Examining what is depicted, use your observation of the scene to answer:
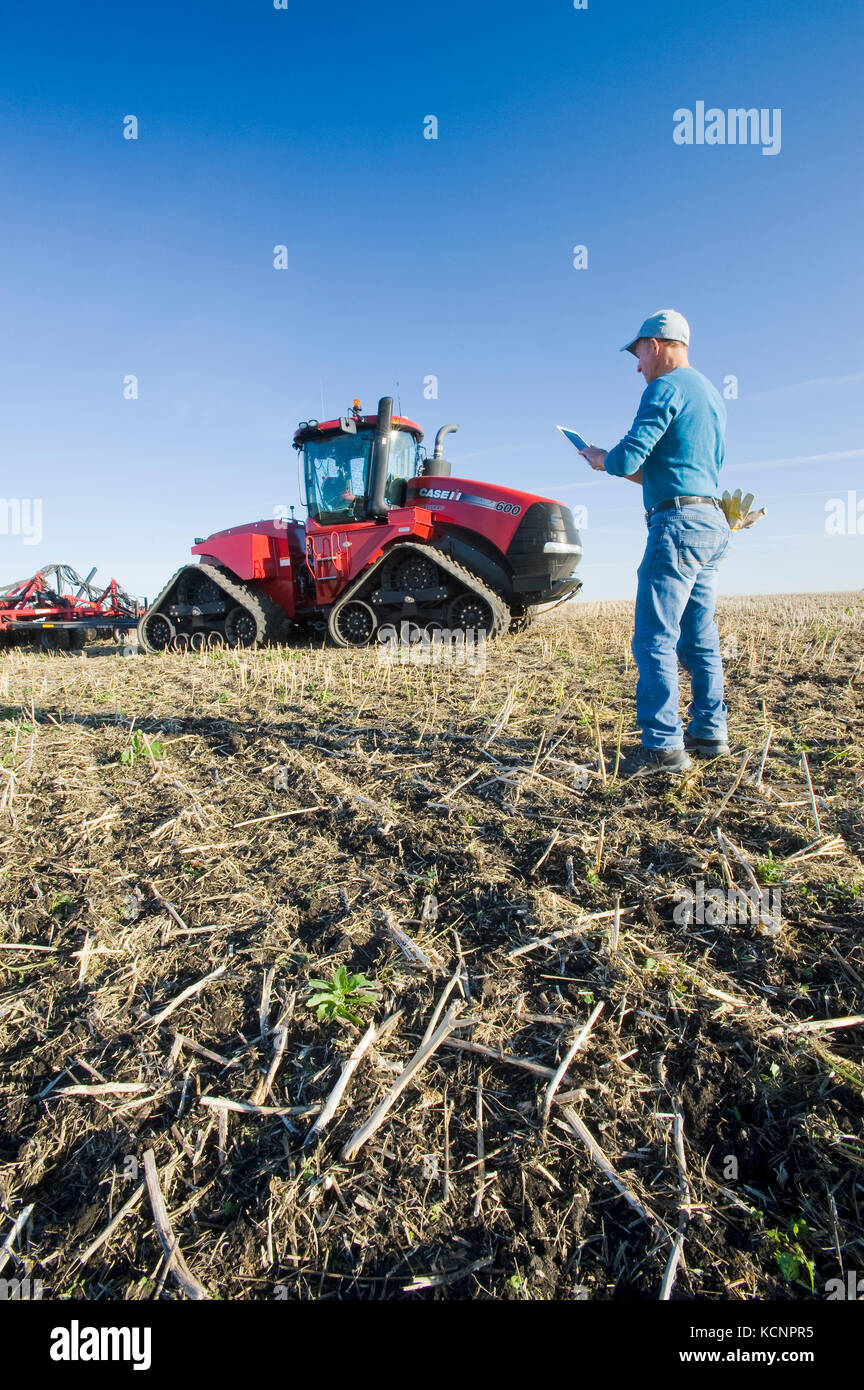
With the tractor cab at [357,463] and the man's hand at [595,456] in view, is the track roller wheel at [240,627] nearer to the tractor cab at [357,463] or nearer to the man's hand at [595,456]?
the tractor cab at [357,463]

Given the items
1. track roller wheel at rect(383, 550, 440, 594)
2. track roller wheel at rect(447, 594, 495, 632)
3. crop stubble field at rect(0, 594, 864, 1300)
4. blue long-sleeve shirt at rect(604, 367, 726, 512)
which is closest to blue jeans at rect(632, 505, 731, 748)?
blue long-sleeve shirt at rect(604, 367, 726, 512)

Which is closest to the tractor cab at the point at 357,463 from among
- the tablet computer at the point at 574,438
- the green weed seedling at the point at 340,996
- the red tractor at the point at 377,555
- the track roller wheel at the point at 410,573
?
the red tractor at the point at 377,555

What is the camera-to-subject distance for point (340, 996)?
214 centimetres

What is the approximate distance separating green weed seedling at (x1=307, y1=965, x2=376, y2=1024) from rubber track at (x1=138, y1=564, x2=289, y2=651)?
7412 mm

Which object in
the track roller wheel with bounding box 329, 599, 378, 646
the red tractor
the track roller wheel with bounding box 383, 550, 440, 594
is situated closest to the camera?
the red tractor

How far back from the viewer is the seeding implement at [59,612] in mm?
12703

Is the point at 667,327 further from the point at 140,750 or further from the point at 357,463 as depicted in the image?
the point at 357,463

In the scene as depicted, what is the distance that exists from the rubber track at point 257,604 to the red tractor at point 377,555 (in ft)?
0.07

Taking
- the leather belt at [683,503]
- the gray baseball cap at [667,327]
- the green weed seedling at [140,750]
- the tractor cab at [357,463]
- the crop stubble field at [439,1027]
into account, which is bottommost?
the crop stubble field at [439,1027]

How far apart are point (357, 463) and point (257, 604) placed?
2.38 metres

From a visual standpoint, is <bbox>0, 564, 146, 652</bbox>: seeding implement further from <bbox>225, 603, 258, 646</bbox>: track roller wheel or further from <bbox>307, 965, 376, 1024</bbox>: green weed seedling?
<bbox>307, 965, 376, 1024</bbox>: green weed seedling

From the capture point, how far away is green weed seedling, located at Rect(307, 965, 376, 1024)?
2.10 m

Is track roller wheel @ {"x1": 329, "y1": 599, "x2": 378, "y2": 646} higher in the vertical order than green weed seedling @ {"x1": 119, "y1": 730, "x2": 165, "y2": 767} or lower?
higher
